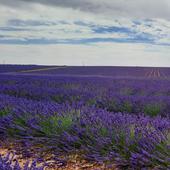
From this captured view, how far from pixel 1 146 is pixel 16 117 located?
685 millimetres

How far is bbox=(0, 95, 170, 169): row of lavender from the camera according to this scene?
3608mm

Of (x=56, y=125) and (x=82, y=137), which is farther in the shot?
(x=56, y=125)

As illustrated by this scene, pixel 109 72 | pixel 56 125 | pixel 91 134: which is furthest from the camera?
pixel 109 72

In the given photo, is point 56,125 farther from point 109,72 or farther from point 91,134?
point 109,72

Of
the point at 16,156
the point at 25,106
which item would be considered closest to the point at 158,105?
the point at 25,106

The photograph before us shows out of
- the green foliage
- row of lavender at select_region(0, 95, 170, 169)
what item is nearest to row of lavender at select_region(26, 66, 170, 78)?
row of lavender at select_region(0, 95, 170, 169)

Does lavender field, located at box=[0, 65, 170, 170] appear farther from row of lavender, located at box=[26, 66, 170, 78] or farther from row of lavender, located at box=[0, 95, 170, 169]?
row of lavender, located at box=[26, 66, 170, 78]

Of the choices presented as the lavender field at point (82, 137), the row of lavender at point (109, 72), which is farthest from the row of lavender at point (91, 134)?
the row of lavender at point (109, 72)

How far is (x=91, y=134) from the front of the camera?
4.21m

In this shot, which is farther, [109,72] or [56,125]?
[109,72]

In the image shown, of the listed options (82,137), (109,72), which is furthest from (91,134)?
(109,72)

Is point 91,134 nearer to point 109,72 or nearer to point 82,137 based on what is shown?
point 82,137

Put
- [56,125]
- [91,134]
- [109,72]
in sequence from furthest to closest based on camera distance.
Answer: [109,72], [56,125], [91,134]

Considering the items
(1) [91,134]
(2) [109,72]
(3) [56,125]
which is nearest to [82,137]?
(1) [91,134]
